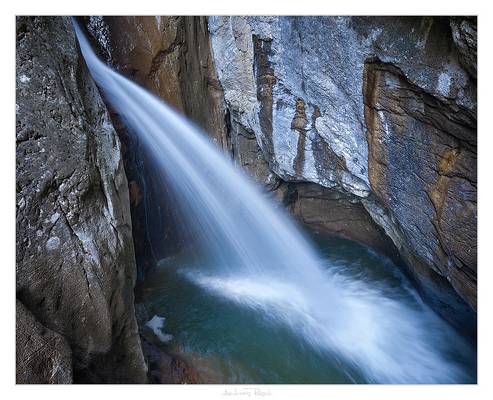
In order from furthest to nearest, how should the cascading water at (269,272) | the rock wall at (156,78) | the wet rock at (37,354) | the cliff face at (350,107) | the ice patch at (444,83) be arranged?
the rock wall at (156,78) → the cascading water at (269,272) → the cliff face at (350,107) → the ice patch at (444,83) → the wet rock at (37,354)

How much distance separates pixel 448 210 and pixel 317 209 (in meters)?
2.65

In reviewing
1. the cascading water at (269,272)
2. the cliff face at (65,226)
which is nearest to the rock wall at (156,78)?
the cascading water at (269,272)

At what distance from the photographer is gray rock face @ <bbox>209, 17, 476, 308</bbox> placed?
2.25m

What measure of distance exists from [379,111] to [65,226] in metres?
2.72

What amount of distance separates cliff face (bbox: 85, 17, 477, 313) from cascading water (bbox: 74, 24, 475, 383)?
37 centimetres

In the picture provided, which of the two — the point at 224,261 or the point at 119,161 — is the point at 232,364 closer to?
the point at 224,261

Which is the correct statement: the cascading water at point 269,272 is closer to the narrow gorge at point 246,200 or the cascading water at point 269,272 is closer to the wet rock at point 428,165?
the narrow gorge at point 246,200

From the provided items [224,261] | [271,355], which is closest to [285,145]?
[224,261]

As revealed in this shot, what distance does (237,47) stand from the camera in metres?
3.56

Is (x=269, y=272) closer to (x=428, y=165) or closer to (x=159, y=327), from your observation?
(x=159, y=327)

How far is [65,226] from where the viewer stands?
228 centimetres

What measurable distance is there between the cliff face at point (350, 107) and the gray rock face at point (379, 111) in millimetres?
10

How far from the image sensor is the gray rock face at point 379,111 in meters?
2.25

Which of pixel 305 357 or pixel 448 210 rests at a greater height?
pixel 448 210
